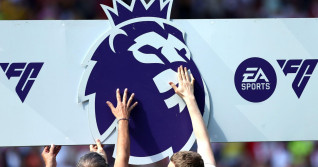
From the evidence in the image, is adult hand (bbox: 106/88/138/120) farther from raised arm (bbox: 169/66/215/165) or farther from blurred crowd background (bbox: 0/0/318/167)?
blurred crowd background (bbox: 0/0/318/167)

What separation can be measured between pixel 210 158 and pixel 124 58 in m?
0.79

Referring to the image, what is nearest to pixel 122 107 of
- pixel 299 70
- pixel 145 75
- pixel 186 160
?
pixel 145 75

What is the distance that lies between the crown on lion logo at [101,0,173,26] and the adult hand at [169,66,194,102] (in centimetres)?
37

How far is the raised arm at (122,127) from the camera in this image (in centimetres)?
295

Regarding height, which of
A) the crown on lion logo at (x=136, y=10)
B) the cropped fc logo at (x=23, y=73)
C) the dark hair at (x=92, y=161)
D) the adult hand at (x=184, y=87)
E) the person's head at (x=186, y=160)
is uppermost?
the crown on lion logo at (x=136, y=10)

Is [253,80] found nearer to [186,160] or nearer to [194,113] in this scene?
[194,113]

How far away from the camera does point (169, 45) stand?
336cm

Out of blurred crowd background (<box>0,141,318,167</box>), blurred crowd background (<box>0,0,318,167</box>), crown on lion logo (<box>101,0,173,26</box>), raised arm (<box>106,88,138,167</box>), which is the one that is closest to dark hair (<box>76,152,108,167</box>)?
raised arm (<box>106,88,138,167</box>)

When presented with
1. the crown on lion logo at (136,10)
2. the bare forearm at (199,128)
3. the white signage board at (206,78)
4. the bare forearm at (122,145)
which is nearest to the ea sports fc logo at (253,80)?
the white signage board at (206,78)

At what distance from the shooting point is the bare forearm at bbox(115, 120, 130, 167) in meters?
2.93

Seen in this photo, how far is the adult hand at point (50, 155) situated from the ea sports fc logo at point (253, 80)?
1176 millimetres

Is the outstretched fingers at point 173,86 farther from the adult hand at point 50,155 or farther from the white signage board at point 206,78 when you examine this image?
the adult hand at point 50,155

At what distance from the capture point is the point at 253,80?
3461 millimetres

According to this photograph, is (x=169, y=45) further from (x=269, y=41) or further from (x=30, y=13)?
(x=30, y=13)
